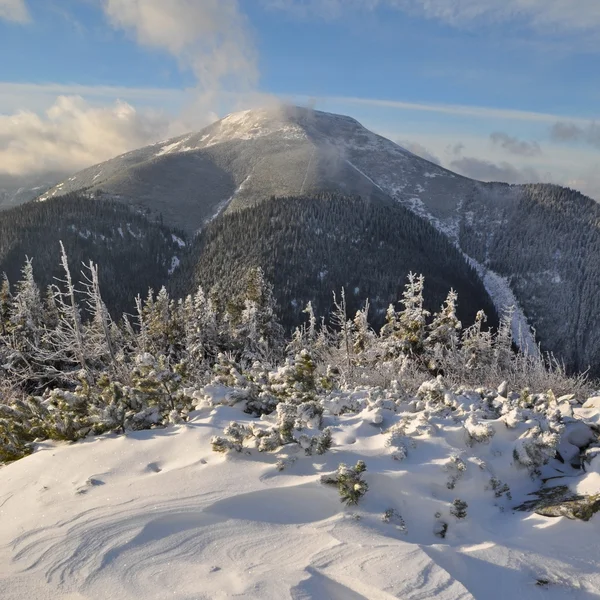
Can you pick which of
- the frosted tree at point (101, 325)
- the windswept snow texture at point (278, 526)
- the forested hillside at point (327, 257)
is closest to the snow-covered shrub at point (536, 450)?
the windswept snow texture at point (278, 526)

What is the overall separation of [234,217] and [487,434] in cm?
13644

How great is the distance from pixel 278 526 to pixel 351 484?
89 centimetres

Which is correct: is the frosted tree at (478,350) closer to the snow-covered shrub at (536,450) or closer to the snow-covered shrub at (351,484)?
the snow-covered shrub at (536,450)

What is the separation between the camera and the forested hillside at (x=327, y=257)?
340 feet

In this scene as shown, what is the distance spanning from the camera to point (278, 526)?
4348 millimetres

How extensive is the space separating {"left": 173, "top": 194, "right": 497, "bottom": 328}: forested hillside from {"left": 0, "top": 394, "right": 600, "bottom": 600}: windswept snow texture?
272ft

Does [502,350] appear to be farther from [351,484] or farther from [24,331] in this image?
[24,331]

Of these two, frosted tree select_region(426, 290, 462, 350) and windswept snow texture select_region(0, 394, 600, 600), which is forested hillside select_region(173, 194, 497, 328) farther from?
windswept snow texture select_region(0, 394, 600, 600)

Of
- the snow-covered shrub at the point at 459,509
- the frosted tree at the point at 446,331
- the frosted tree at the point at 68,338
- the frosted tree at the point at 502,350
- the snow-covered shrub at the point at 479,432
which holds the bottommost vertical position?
the frosted tree at the point at 502,350

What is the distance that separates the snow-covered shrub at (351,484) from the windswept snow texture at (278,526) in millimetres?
133

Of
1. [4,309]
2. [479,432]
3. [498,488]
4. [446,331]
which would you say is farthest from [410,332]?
[4,309]

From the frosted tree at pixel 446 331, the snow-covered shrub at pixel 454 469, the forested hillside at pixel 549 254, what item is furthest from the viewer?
the forested hillside at pixel 549 254

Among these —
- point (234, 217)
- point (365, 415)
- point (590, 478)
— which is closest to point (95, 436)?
point (365, 415)

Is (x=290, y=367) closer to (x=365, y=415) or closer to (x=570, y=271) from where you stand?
(x=365, y=415)
